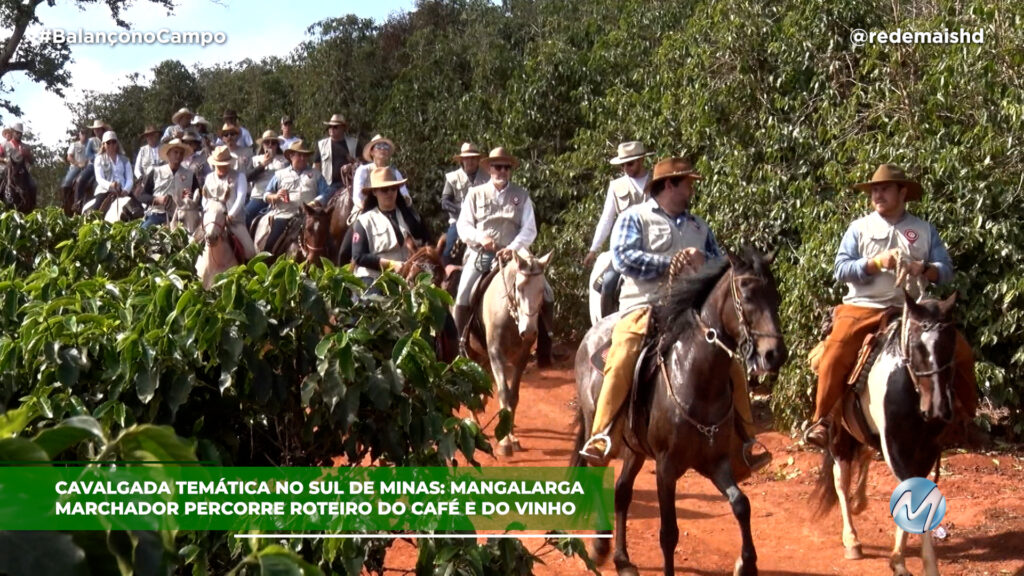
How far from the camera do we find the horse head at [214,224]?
1327cm

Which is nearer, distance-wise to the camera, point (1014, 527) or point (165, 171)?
point (1014, 527)

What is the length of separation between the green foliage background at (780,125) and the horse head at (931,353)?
270 cm

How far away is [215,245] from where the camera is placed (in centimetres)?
1340

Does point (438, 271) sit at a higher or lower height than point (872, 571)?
higher

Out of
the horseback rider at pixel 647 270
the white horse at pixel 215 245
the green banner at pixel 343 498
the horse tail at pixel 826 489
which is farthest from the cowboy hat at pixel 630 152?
the green banner at pixel 343 498

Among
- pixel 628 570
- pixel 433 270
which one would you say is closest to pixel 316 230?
pixel 433 270

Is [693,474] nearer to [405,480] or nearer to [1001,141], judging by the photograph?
[1001,141]

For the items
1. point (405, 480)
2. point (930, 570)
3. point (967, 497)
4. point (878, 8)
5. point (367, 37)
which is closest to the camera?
point (405, 480)

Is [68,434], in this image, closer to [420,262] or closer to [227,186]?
[420,262]

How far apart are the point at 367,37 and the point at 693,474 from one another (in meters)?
17.2

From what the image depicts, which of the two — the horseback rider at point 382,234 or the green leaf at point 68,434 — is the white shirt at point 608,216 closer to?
the horseback rider at point 382,234

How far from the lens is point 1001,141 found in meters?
10.4

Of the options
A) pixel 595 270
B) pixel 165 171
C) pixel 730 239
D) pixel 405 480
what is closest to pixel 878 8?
pixel 730 239

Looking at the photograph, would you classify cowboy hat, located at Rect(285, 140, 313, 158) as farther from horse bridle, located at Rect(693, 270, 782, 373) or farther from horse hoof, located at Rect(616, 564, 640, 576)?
horse bridle, located at Rect(693, 270, 782, 373)
